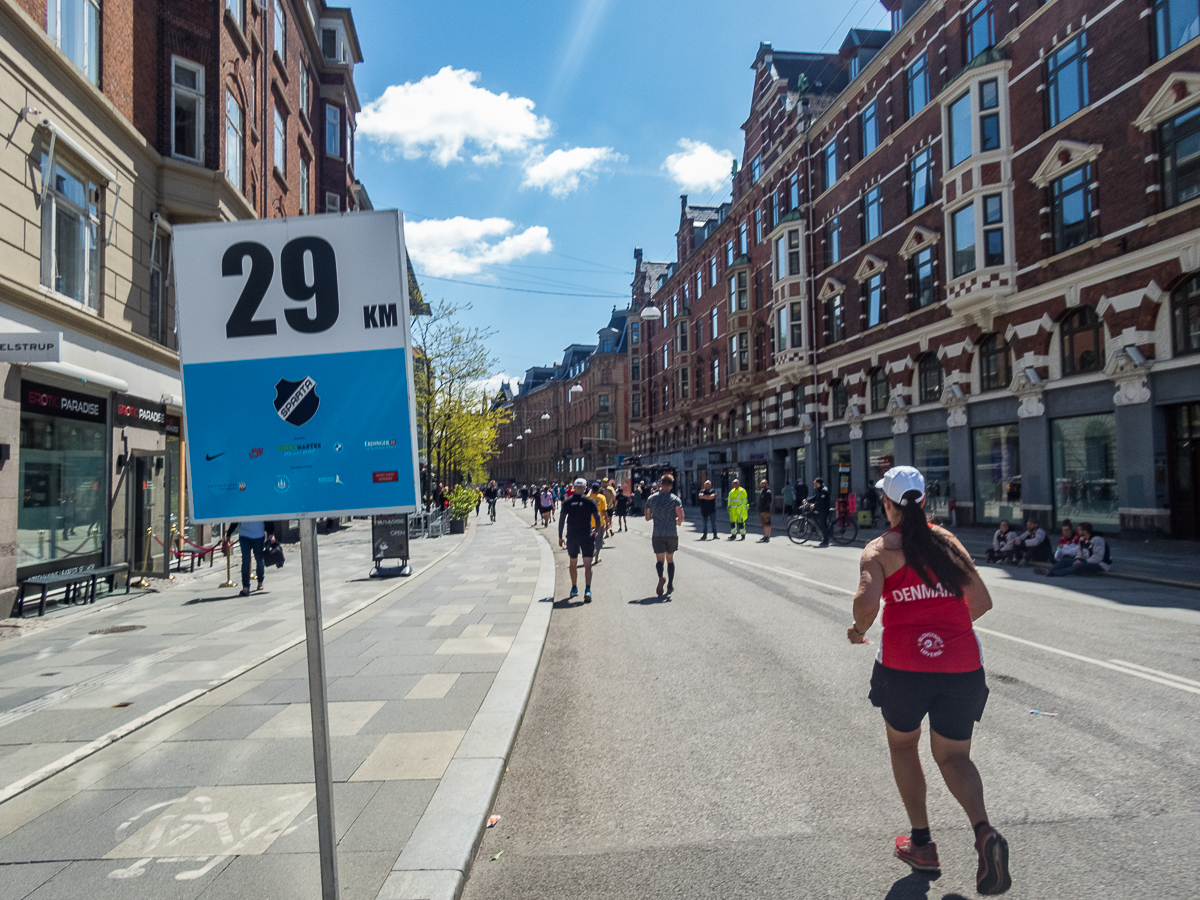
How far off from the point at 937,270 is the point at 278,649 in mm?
24860

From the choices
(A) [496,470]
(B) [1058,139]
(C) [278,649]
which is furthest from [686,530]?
(A) [496,470]

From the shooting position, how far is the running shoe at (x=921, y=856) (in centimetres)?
336

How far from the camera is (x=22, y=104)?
10.4 m

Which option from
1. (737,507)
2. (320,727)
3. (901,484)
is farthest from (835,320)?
(320,727)

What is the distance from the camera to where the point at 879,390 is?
31.0m

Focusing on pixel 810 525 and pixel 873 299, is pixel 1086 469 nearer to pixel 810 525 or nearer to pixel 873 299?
pixel 810 525

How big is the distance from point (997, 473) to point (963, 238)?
7428 mm

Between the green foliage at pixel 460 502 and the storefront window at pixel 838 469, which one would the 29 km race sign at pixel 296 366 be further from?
the storefront window at pixel 838 469

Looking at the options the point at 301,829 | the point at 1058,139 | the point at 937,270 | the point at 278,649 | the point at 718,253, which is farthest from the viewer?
the point at 718,253

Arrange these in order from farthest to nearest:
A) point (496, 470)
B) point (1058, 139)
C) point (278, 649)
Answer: point (496, 470) → point (1058, 139) → point (278, 649)

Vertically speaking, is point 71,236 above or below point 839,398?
above

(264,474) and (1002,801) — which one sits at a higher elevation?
(264,474)

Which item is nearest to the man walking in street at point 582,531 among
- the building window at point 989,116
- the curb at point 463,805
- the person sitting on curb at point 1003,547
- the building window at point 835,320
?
the curb at point 463,805

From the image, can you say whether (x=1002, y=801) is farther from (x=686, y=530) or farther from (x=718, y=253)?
(x=718, y=253)
